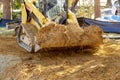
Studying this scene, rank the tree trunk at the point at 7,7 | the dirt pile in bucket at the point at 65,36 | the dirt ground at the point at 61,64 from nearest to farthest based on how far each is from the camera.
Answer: the dirt ground at the point at 61,64, the dirt pile in bucket at the point at 65,36, the tree trunk at the point at 7,7

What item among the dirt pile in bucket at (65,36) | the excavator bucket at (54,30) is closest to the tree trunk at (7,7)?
the excavator bucket at (54,30)

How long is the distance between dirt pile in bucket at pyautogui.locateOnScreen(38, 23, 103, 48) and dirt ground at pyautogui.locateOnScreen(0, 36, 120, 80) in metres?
0.43

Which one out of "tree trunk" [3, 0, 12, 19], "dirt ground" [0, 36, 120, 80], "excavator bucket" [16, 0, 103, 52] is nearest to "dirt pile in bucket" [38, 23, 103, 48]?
"excavator bucket" [16, 0, 103, 52]

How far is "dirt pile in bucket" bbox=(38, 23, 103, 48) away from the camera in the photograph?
22.9ft

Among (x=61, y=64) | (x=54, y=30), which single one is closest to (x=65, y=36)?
(x=54, y=30)

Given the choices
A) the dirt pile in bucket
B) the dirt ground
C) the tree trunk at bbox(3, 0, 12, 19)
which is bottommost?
the dirt ground

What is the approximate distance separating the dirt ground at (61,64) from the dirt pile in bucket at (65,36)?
43 cm

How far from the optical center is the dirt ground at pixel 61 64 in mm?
5848

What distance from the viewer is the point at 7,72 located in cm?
677

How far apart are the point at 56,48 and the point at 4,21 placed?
9159 mm

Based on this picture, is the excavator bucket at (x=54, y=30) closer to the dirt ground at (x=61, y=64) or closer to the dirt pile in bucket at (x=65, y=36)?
the dirt pile in bucket at (x=65, y=36)

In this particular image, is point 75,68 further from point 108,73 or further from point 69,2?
point 69,2

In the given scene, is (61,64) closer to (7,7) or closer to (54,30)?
(54,30)

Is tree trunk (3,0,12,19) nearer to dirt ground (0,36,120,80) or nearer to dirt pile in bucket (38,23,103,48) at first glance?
dirt ground (0,36,120,80)
